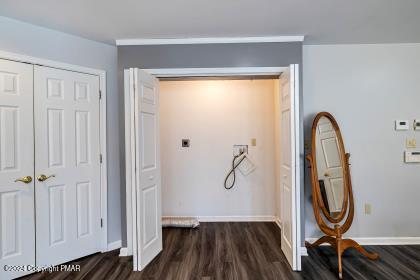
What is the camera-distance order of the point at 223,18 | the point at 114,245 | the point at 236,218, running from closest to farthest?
the point at 223,18 < the point at 114,245 < the point at 236,218

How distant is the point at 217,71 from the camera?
2590mm

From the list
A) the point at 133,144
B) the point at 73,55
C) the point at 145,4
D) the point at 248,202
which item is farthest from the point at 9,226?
the point at 248,202

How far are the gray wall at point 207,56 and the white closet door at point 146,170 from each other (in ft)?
1.04

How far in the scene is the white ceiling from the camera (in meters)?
1.92

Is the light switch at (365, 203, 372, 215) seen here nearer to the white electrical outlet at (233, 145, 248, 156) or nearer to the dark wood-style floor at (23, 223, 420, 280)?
the dark wood-style floor at (23, 223, 420, 280)

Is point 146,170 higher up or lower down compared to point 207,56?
lower down

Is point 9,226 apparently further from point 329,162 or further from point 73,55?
point 329,162

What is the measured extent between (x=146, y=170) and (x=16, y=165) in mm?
1265

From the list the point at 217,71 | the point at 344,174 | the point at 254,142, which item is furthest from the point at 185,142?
the point at 344,174

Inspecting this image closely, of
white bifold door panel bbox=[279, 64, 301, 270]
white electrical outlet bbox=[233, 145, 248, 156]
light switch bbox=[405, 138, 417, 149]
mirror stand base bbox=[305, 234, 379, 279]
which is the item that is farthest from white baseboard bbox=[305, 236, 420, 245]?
white electrical outlet bbox=[233, 145, 248, 156]

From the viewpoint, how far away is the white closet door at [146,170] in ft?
7.41

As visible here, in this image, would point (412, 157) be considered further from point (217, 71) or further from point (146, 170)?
point (146, 170)

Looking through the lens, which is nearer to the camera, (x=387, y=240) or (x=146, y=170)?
(x=146, y=170)

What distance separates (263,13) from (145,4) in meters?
1.10
